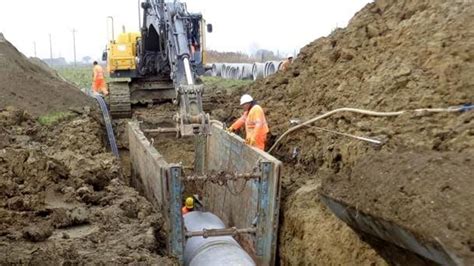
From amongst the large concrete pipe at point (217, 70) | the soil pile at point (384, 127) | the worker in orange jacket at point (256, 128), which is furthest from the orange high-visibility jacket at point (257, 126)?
the large concrete pipe at point (217, 70)

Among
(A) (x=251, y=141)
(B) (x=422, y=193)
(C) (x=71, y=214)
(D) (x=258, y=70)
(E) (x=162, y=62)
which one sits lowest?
(C) (x=71, y=214)

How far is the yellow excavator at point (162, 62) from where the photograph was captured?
9398 mm

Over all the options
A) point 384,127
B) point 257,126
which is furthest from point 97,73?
point 384,127

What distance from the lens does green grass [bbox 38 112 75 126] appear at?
12992 millimetres

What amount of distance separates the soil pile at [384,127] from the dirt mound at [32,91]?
219 inches

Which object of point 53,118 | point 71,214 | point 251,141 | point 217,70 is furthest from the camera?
point 217,70

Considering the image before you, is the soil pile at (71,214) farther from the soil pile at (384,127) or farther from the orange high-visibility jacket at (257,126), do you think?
the orange high-visibility jacket at (257,126)

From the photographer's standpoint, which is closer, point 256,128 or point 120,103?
point 256,128

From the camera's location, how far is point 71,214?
6918 mm

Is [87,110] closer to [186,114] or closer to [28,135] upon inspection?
[28,135]

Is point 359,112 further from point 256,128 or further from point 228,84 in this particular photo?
point 228,84

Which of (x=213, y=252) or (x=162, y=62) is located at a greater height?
(x=162, y=62)

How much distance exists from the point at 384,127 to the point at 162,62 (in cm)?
854

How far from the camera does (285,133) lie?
30.4 ft
